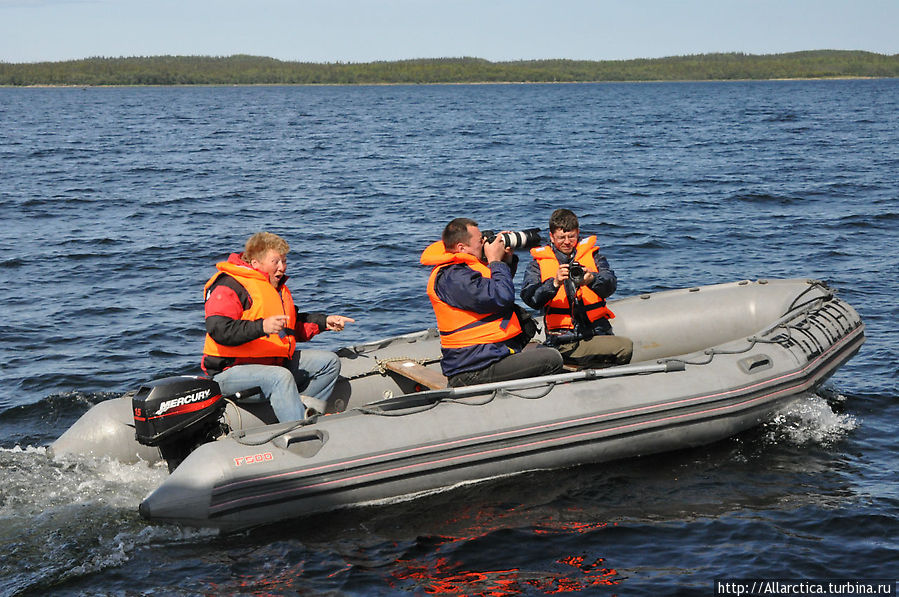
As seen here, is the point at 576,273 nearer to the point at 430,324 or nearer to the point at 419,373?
the point at 419,373

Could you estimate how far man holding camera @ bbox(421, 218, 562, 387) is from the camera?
5789 mm

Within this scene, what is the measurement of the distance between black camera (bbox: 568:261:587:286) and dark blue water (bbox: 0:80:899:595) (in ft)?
4.20

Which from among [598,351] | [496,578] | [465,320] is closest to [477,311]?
[465,320]

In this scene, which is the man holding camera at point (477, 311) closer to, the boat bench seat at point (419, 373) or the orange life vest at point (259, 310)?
the boat bench seat at point (419, 373)

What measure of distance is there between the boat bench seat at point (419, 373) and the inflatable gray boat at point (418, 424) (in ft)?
0.06

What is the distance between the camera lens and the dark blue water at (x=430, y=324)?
5223 millimetres

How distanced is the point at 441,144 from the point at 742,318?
82.2 feet

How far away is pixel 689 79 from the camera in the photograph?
143 meters

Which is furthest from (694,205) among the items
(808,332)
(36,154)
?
(36,154)

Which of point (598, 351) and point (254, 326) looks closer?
point (254, 326)

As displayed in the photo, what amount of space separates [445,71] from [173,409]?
5724 inches

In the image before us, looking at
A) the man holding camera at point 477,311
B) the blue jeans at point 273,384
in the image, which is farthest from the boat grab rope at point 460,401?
the blue jeans at point 273,384

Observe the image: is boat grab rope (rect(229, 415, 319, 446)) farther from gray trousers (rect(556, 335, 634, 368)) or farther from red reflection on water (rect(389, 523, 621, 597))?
gray trousers (rect(556, 335, 634, 368))

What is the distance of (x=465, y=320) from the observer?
19.7 ft
